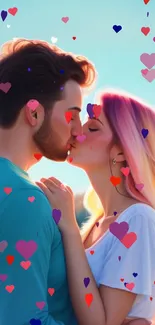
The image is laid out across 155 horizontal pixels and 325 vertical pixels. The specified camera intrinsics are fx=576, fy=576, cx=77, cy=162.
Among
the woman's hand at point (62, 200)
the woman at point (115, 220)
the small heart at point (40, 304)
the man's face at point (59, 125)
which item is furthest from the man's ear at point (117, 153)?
the small heart at point (40, 304)

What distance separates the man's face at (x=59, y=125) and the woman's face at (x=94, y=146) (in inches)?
11.8

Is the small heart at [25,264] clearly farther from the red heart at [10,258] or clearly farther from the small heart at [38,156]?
the small heart at [38,156]

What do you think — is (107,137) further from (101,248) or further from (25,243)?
(25,243)

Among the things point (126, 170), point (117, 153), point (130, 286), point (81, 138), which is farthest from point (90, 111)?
point (130, 286)

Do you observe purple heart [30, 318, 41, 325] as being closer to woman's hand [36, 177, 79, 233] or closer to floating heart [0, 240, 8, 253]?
floating heart [0, 240, 8, 253]

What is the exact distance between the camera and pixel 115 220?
342cm

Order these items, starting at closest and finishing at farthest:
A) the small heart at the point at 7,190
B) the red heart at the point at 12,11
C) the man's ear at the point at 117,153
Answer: the small heart at the point at 7,190, the man's ear at the point at 117,153, the red heart at the point at 12,11

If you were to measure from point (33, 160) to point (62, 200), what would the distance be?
263mm

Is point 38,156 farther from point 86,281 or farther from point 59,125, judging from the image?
point 86,281

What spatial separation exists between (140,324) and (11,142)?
4.05 feet

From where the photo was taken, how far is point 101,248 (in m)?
3.34

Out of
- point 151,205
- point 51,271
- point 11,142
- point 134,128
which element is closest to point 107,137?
point 134,128

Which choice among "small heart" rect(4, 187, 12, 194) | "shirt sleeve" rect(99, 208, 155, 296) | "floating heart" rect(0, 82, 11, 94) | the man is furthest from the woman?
"floating heart" rect(0, 82, 11, 94)

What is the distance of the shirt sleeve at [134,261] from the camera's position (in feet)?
10.2
